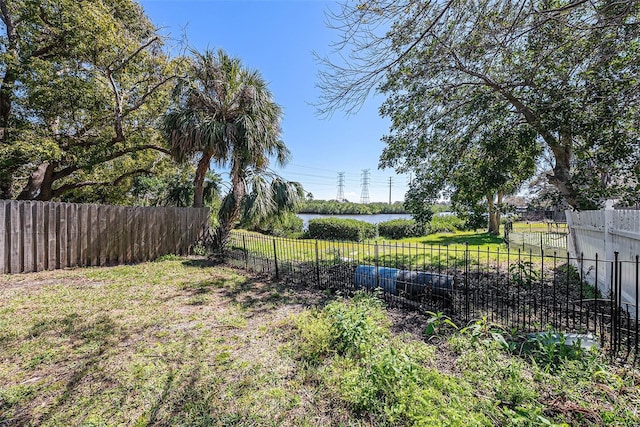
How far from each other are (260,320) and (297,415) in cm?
180

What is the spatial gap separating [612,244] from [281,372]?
4899 millimetres

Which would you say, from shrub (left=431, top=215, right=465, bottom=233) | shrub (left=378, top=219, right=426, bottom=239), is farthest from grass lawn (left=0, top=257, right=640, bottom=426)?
shrub (left=431, top=215, right=465, bottom=233)

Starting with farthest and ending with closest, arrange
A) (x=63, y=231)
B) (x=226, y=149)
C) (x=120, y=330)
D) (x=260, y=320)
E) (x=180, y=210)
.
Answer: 1. (x=180, y=210)
2. (x=226, y=149)
3. (x=63, y=231)
4. (x=260, y=320)
5. (x=120, y=330)

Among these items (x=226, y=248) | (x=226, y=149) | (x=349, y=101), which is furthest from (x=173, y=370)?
(x=226, y=149)

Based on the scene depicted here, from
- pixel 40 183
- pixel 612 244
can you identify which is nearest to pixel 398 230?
pixel 612 244

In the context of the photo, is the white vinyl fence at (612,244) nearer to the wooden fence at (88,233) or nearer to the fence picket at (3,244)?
the wooden fence at (88,233)

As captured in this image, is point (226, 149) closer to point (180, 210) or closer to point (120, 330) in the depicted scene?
point (180, 210)

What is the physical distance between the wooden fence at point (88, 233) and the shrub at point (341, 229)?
8145 mm

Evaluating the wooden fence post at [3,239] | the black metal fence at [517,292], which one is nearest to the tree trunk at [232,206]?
the black metal fence at [517,292]

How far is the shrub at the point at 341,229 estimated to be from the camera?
15.0 metres

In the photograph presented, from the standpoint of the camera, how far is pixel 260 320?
3637 millimetres

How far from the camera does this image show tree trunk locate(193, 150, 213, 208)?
313 inches

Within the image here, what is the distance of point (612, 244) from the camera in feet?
12.5

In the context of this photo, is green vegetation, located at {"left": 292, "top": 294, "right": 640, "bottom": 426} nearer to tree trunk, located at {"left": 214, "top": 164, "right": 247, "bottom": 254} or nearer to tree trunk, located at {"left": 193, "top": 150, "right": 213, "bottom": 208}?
tree trunk, located at {"left": 214, "top": 164, "right": 247, "bottom": 254}
